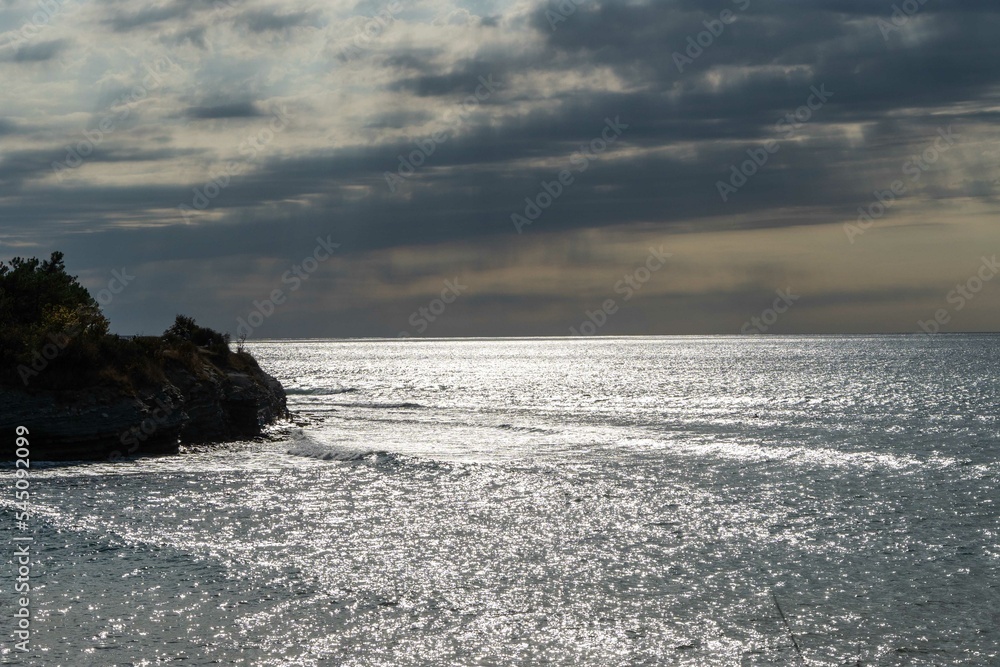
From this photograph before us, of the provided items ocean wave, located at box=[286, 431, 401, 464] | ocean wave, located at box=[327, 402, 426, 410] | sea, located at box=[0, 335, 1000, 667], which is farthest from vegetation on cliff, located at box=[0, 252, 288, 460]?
ocean wave, located at box=[327, 402, 426, 410]

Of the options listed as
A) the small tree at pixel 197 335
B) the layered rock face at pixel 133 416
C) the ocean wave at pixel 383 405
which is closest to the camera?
the layered rock face at pixel 133 416

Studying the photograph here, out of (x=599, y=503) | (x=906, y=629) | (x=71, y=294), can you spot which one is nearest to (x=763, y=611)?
(x=906, y=629)

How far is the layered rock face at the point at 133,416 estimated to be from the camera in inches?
1715

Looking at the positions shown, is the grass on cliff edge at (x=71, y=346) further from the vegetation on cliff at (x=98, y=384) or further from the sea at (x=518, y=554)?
the sea at (x=518, y=554)

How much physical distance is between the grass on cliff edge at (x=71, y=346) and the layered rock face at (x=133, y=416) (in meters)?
0.68

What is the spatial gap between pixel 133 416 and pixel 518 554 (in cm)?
2904

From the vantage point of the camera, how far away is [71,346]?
47.0 meters

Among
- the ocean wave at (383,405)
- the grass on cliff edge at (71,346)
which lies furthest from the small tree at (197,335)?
the ocean wave at (383,405)

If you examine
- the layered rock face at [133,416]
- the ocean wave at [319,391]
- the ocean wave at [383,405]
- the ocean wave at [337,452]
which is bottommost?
the ocean wave at [319,391]

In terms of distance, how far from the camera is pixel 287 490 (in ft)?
119

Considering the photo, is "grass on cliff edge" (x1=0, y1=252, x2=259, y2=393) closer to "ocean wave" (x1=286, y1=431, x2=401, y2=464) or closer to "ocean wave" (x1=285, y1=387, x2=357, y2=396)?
"ocean wave" (x1=286, y1=431, x2=401, y2=464)

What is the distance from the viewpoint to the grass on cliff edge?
45.5 metres

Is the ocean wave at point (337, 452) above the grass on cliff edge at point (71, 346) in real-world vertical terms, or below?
below

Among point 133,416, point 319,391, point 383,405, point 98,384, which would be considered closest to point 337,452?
point 133,416
